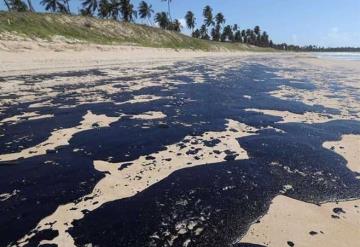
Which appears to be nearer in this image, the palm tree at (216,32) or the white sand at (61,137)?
the white sand at (61,137)

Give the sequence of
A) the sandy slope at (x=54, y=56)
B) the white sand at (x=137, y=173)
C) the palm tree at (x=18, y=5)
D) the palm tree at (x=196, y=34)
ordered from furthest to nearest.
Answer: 1. the palm tree at (x=196, y=34)
2. the palm tree at (x=18, y=5)
3. the sandy slope at (x=54, y=56)
4. the white sand at (x=137, y=173)

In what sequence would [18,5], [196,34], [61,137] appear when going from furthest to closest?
[196,34]
[18,5]
[61,137]

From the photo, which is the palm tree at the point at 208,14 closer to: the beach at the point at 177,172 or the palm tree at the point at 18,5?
the palm tree at the point at 18,5

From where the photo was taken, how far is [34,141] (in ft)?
28.4

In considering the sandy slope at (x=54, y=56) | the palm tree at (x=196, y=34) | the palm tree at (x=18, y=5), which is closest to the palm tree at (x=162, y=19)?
the palm tree at (x=196, y=34)

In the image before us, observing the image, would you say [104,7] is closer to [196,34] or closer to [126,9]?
[126,9]

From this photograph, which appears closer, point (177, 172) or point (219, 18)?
point (177, 172)

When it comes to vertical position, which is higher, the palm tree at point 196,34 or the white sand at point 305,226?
the white sand at point 305,226

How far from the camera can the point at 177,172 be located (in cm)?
690

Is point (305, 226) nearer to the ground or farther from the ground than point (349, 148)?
farther from the ground

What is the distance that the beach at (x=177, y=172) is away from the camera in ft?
15.9

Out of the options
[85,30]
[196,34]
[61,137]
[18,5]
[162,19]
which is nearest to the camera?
[61,137]

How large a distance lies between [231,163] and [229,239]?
2.91 m

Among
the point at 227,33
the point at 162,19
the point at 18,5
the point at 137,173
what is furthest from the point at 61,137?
the point at 227,33
